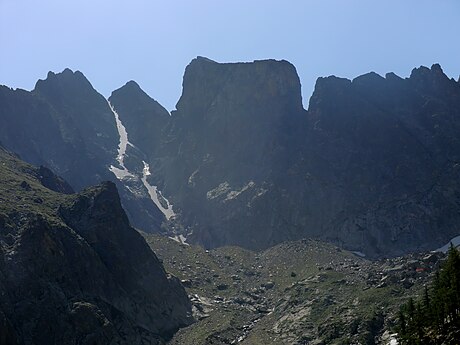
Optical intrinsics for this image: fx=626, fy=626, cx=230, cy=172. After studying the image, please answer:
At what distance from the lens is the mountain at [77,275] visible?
12581 centimetres

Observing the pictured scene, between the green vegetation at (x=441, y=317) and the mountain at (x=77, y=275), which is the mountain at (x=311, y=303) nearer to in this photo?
the mountain at (x=77, y=275)

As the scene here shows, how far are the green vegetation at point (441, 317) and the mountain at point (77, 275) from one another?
63342 mm

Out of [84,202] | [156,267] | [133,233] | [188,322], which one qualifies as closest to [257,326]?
[188,322]

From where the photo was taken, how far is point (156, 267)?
576 ft

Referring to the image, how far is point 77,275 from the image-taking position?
145 meters

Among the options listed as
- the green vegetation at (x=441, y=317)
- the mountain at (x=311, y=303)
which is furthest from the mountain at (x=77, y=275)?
the green vegetation at (x=441, y=317)

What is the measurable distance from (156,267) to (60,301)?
46381 mm

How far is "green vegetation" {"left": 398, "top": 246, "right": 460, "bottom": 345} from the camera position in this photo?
89875 millimetres

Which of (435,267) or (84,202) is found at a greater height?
(84,202)

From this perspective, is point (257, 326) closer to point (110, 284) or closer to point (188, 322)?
point (188, 322)

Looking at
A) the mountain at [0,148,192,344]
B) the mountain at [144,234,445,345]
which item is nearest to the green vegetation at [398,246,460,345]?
the mountain at [144,234,445,345]

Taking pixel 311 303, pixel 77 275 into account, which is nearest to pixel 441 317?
pixel 311 303

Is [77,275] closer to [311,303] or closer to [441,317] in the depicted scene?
[311,303]

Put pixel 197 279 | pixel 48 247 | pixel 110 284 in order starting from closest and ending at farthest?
pixel 48 247 → pixel 110 284 → pixel 197 279
